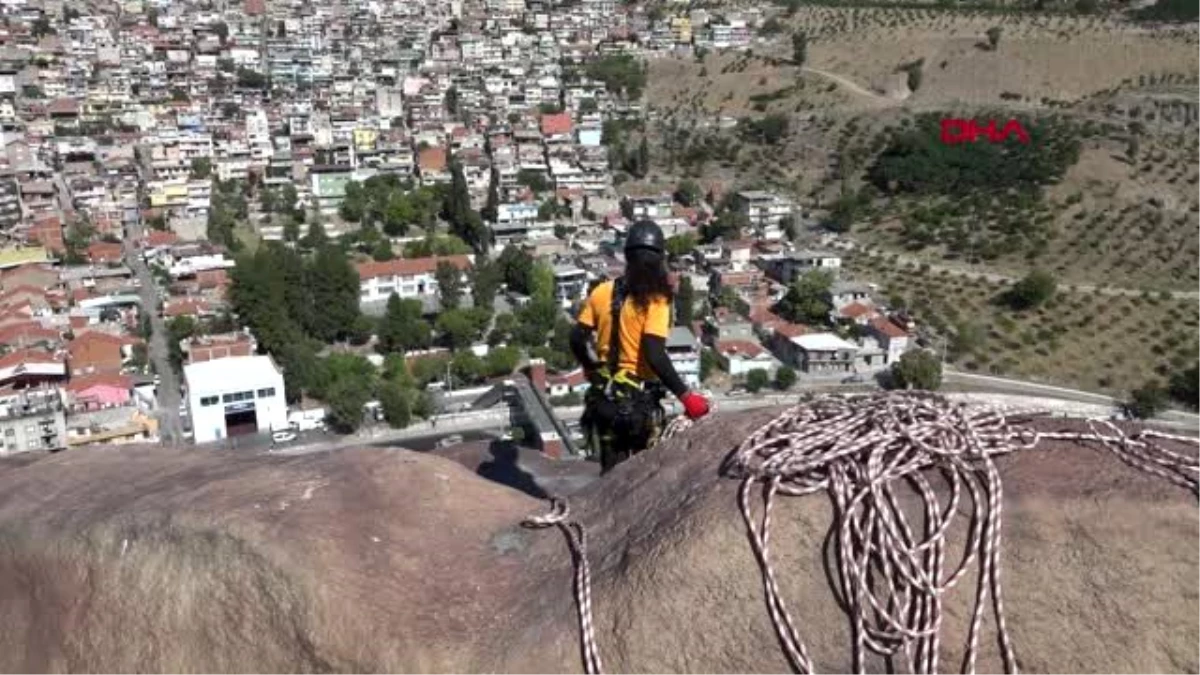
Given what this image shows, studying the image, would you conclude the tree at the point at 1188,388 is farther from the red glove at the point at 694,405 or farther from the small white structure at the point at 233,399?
the red glove at the point at 694,405

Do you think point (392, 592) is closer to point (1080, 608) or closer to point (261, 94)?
point (1080, 608)

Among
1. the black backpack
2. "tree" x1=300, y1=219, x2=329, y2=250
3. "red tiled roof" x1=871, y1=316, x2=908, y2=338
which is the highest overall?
the black backpack

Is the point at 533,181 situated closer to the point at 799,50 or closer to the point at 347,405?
the point at 347,405

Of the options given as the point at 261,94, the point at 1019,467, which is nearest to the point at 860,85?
the point at 261,94

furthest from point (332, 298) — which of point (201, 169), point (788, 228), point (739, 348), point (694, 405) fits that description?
point (694, 405)

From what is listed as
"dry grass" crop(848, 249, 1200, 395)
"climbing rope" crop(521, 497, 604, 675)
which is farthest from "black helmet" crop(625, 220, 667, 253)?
"dry grass" crop(848, 249, 1200, 395)

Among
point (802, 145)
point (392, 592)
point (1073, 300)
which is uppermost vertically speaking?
point (392, 592)

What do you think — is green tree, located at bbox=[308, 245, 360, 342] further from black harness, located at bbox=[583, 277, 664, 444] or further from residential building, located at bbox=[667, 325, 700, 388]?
black harness, located at bbox=[583, 277, 664, 444]
